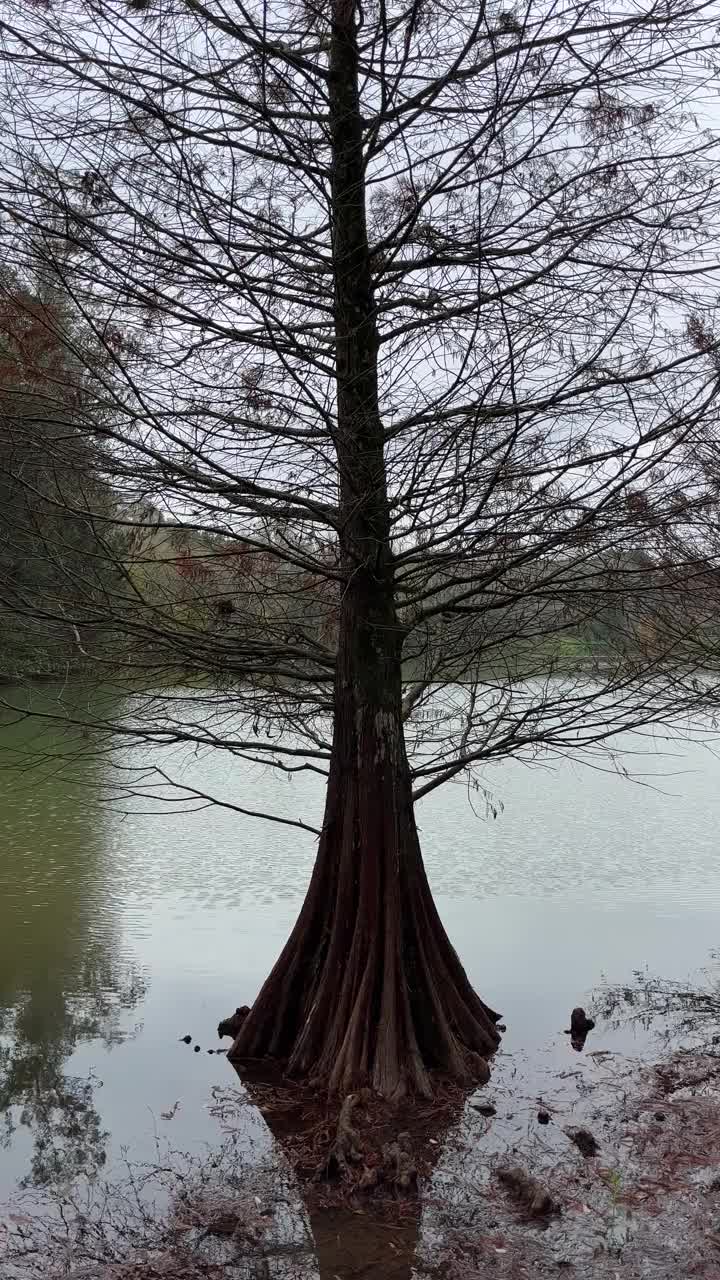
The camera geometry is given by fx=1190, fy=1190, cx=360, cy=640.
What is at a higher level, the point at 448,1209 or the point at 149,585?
the point at 149,585

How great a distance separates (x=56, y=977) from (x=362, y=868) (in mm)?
5057

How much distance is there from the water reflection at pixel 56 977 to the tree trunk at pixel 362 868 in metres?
1.42

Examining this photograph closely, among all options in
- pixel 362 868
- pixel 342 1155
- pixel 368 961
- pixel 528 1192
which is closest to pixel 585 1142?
pixel 528 1192

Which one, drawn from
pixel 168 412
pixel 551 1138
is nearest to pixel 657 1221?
pixel 551 1138

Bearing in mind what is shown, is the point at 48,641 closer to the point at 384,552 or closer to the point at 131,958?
the point at 384,552

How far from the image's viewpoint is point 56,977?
37.8 ft

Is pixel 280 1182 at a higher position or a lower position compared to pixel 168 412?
lower

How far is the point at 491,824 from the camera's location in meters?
20.9

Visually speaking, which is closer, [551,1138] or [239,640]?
→ [551,1138]

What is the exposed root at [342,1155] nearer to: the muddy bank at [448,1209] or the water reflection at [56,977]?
the muddy bank at [448,1209]

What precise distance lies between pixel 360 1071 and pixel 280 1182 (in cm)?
98

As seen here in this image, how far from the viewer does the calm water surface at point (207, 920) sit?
8.38m

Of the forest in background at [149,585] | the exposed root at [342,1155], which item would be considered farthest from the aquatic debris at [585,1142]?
the forest in background at [149,585]

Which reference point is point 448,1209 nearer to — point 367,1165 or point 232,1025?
point 367,1165
